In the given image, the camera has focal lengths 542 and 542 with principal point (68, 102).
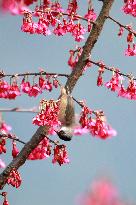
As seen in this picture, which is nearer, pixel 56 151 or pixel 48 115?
pixel 48 115

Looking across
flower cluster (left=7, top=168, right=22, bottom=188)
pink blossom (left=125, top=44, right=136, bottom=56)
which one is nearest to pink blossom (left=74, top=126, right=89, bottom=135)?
flower cluster (left=7, top=168, right=22, bottom=188)

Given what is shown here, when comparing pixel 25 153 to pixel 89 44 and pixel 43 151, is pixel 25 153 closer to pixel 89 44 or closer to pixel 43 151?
pixel 43 151

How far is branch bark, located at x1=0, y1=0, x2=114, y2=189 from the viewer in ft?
27.5

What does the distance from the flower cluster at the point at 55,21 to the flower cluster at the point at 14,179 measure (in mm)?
2656

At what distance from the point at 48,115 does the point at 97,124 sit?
3.42 ft

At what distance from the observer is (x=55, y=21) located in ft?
32.8

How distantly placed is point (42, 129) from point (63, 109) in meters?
0.62

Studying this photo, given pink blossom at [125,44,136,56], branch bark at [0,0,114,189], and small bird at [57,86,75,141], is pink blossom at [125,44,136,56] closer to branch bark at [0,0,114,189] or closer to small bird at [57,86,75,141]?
branch bark at [0,0,114,189]

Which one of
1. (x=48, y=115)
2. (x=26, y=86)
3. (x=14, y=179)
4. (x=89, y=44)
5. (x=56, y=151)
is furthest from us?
(x=26, y=86)

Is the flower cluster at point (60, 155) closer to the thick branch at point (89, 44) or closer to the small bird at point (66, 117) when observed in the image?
the small bird at point (66, 117)

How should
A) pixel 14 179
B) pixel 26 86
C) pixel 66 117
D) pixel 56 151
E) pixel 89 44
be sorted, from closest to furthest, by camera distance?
pixel 66 117
pixel 14 179
pixel 89 44
pixel 56 151
pixel 26 86

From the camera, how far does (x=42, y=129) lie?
27.7ft

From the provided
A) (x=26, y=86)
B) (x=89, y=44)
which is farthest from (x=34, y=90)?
(x=89, y=44)

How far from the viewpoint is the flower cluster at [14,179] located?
28.1 feet
